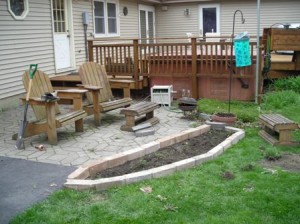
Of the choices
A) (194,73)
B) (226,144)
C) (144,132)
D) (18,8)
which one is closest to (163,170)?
(226,144)

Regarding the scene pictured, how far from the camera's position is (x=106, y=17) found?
40.1ft

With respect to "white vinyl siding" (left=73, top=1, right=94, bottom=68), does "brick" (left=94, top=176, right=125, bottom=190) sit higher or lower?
lower

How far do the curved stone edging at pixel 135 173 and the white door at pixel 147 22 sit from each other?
10570mm

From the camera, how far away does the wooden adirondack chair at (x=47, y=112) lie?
493 cm

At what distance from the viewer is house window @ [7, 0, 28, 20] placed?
7861mm

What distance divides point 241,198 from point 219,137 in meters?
1.99

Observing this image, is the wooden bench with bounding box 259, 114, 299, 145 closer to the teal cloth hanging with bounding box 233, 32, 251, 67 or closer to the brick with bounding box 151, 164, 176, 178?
the brick with bounding box 151, 164, 176, 178

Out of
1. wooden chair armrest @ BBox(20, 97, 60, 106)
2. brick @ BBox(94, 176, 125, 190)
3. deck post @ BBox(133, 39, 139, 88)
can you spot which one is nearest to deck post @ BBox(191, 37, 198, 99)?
deck post @ BBox(133, 39, 139, 88)

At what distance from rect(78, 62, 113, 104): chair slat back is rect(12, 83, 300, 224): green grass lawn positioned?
2929mm

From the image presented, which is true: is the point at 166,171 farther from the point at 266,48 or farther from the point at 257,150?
the point at 266,48

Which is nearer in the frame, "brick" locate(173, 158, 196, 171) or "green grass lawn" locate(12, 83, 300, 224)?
"green grass lawn" locate(12, 83, 300, 224)

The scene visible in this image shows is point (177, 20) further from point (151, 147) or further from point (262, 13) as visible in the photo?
point (151, 147)

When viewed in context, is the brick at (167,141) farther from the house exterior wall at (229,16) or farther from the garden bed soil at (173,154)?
the house exterior wall at (229,16)

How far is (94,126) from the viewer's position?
20.1 ft
